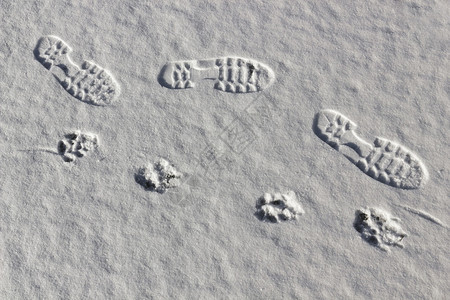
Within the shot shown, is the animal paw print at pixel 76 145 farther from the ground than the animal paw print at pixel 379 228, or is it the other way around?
the animal paw print at pixel 379 228

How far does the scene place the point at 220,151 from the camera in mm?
2725

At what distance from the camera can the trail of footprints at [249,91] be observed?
2.60 meters

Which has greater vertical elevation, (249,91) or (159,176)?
(249,91)

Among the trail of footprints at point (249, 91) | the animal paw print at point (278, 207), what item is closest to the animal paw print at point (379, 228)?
the trail of footprints at point (249, 91)

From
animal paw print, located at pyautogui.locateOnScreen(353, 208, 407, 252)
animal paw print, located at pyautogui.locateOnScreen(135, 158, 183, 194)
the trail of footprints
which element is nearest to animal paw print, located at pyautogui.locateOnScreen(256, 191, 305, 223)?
the trail of footprints

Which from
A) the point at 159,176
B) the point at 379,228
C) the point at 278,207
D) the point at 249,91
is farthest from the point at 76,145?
the point at 379,228

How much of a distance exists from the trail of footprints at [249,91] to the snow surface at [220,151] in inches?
1.7

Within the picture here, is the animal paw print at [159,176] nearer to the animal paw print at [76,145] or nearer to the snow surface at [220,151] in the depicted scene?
the snow surface at [220,151]

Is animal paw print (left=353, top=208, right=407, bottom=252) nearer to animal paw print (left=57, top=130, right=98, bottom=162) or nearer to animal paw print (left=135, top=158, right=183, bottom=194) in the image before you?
animal paw print (left=135, top=158, right=183, bottom=194)

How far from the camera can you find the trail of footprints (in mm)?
2598

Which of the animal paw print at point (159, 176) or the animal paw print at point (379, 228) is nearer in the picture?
the animal paw print at point (379, 228)

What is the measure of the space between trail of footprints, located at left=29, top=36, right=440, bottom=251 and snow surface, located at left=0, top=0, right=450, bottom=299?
0.04 m

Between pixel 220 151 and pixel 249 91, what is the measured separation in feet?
1.48

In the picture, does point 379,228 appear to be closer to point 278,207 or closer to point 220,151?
point 278,207
